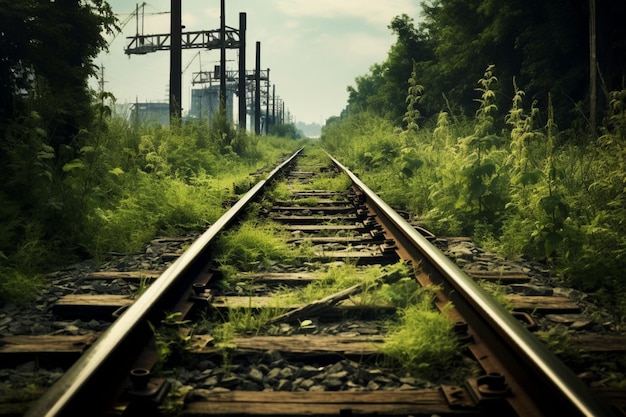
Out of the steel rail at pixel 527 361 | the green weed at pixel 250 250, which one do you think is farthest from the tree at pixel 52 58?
the steel rail at pixel 527 361

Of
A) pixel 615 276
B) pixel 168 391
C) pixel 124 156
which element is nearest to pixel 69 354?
pixel 168 391

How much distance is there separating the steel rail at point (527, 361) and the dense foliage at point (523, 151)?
37.0 inches

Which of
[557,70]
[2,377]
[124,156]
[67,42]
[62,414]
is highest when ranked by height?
[557,70]

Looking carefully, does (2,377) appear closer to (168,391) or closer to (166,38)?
(168,391)

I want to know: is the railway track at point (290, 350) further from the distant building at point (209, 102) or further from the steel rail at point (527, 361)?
the distant building at point (209, 102)

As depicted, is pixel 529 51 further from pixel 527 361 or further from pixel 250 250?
pixel 527 361

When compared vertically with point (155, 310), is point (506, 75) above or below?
above

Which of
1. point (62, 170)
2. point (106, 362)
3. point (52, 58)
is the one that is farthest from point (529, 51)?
point (106, 362)

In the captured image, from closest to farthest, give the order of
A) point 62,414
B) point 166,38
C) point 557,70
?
point 62,414, point 557,70, point 166,38

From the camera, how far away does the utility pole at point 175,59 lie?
539 inches

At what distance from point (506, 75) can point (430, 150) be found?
1132 cm

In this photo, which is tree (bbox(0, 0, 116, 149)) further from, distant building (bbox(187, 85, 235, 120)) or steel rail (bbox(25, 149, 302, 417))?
distant building (bbox(187, 85, 235, 120))

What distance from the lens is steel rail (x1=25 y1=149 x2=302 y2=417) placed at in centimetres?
167

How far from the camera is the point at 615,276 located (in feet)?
12.1
